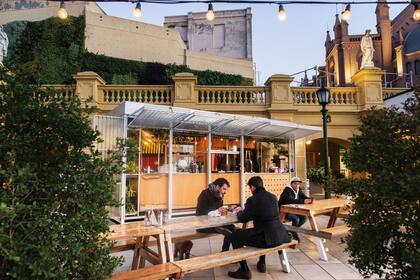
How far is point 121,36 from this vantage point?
20.7 meters

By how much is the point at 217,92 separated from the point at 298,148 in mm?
4226

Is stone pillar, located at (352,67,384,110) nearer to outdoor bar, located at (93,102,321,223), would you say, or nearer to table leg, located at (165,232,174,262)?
outdoor bar, located at (93,102,321,223)

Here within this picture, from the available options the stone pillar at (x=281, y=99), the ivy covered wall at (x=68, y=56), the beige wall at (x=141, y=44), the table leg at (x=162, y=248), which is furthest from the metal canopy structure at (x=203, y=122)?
the beige wall at (x=141, y=44)

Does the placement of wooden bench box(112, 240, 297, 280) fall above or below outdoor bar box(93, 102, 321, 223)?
below

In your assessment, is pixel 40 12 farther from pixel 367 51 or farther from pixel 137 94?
pixel 367 51

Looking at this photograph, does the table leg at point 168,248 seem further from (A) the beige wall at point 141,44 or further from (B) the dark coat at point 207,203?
(A) the beige wall at point 141,44

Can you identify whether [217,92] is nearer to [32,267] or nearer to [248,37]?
[32,267]

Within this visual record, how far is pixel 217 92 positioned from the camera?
43.9 ft

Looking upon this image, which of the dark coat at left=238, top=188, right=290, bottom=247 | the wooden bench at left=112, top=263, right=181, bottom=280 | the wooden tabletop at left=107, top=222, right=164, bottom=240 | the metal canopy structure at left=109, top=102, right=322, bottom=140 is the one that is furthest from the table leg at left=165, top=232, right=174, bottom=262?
the metal canopy structure at left=109, top=102, right=322, bottom=140

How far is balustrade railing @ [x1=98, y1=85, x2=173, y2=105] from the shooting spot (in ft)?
42.3

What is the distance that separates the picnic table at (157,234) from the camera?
4.06m

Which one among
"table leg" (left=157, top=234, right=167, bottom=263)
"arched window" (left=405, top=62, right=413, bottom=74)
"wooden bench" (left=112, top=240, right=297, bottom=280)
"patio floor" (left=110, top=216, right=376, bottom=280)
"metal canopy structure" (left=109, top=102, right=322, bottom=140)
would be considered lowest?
"patio floor" (left=110, top=216, right=376, bottom=280)

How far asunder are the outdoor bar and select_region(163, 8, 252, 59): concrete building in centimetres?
2041

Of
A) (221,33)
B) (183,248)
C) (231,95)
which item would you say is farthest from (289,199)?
(221,33)
